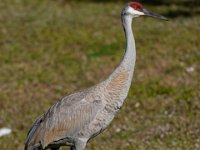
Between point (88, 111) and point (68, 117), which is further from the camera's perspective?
point (68, 117)

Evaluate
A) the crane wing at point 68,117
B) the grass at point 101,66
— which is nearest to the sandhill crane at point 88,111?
the crane wing at point 68,117

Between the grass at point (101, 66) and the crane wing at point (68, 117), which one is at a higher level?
the crane wing at point (68, 117)

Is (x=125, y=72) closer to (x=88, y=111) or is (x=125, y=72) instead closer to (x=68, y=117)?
(x=88, y=111)

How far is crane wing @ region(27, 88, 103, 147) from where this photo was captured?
956 centimetres

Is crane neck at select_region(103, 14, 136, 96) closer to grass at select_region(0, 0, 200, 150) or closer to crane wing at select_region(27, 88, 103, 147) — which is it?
crane wing at select_region(27, 88, 103, 147)

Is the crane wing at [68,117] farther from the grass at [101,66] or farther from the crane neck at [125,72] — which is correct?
the grass at [101,66]

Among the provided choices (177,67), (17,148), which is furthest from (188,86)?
(17,148)

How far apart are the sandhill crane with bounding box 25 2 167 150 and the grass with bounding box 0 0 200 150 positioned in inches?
107

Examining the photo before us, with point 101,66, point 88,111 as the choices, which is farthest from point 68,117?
point 101,66

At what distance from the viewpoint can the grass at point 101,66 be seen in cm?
1370

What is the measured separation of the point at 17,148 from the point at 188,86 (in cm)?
552

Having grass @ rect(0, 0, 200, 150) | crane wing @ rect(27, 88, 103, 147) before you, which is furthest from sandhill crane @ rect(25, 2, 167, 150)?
grass @ rect(0, 0, 200, 150)

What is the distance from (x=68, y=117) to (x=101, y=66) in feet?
33.2

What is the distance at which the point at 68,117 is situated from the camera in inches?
381
